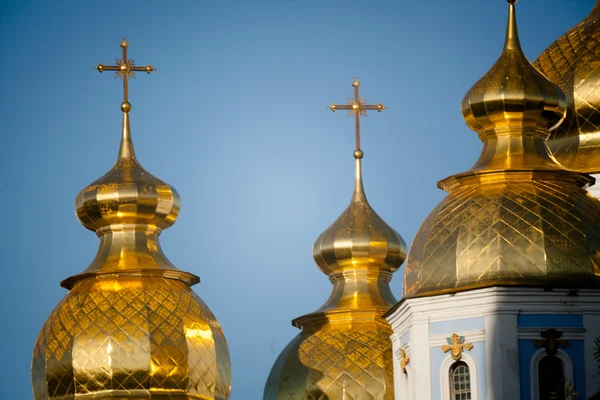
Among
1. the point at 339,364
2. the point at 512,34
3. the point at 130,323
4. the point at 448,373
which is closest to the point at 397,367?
the point at 448,373

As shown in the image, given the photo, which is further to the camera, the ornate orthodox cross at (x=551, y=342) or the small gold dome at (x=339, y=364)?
the small gold dome at (x=339, y=364)

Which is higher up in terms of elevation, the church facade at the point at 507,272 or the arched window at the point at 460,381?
the church facade at the point at 507,272

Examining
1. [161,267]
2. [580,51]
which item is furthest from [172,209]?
[580,51]

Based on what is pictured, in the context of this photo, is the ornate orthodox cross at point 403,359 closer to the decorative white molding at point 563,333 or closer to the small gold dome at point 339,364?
the decorative white molding at point 563,333

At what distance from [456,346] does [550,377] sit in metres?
1.62

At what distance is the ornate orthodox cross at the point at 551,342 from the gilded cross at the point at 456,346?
45.7 inches

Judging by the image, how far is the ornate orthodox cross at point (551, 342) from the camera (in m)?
44.4

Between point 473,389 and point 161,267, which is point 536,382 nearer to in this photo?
point 473,389

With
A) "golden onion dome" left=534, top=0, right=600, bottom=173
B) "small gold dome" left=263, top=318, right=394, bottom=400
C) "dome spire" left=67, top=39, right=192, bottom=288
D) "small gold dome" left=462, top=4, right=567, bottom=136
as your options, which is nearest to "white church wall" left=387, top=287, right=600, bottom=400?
"small gold dome" left=462, top=4, right=567, bottom=136

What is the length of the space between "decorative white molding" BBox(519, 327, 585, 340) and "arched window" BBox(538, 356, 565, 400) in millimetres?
379

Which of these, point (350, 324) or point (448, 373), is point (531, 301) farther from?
point (350, 324)

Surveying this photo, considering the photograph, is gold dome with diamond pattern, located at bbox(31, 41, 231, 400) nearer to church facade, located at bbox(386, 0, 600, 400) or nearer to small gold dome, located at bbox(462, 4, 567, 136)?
church facade, located at bbox(386, 0, 600, 400)

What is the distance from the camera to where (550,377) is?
4444 cm

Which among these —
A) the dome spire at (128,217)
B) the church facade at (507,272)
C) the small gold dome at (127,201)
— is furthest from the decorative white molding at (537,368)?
the small gold dome at (127,201)
